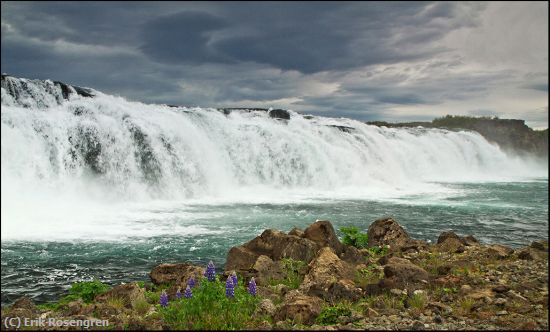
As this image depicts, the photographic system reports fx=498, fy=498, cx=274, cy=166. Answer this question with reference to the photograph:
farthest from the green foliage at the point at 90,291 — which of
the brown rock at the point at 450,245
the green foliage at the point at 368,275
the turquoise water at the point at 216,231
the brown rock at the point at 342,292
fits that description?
the brown rock at the point at 450,245

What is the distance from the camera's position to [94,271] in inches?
465

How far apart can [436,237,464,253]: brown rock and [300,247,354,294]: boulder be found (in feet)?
10.6

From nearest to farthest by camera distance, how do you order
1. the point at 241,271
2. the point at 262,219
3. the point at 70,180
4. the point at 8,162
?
1. the point at 241,271
2. the point at 262,219
3. the point at 8,162
4. the point at 70,180

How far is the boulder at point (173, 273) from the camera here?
990 cm

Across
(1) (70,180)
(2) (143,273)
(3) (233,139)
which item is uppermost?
(3) (233,139)

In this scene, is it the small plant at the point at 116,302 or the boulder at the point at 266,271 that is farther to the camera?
the boulder at the point at 266,271

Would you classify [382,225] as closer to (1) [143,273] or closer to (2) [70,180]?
(1) [143,273]

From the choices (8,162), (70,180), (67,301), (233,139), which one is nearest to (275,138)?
(233,139)

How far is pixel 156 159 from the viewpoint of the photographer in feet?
89.4

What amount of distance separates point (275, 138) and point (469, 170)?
1190 inches

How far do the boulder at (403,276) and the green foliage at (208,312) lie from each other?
2.98m

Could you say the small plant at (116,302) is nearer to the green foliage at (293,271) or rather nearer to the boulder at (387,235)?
the green foliage at (293,271)

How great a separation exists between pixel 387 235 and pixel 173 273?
6.03 meters

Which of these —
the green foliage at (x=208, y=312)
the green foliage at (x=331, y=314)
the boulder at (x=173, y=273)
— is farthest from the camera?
the boulder at (x=173, y=273)
